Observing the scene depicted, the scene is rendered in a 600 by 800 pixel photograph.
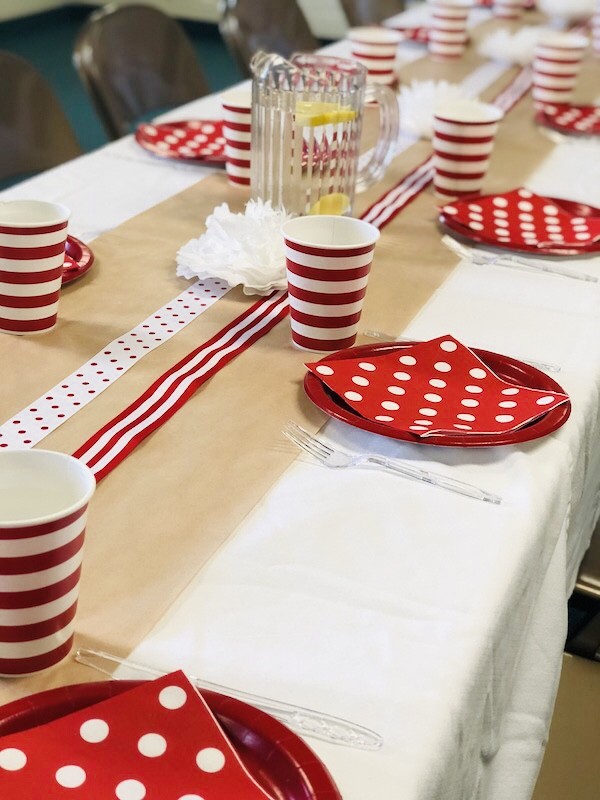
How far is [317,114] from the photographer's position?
122 centimetres

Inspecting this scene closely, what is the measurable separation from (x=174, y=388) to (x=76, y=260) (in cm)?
32

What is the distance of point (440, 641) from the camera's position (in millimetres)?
634

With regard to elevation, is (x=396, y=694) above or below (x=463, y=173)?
above

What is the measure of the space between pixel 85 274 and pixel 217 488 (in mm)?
456

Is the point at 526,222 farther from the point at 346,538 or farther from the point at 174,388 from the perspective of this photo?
the point at 346,538

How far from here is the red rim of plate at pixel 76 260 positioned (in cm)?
110

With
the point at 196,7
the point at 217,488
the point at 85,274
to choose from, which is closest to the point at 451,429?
the point at 217,488

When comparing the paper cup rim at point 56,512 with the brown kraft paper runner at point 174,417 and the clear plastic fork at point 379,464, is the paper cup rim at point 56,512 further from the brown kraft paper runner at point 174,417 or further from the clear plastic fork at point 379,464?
the clear plastic fork at point 379,464

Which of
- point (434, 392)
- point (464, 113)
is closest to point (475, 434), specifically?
point (434, 392)

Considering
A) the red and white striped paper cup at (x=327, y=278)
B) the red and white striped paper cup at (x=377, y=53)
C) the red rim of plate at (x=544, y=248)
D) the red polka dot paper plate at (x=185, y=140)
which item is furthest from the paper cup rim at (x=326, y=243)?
the red and white striped paper cup at (x=377, y=53)

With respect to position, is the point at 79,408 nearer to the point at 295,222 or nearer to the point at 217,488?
the point at 217,488

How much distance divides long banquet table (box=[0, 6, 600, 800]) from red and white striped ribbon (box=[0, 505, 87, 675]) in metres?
0.02

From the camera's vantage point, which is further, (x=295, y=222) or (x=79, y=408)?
(x=295, y=222)

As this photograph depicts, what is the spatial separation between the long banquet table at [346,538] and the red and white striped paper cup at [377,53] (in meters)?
0.95
